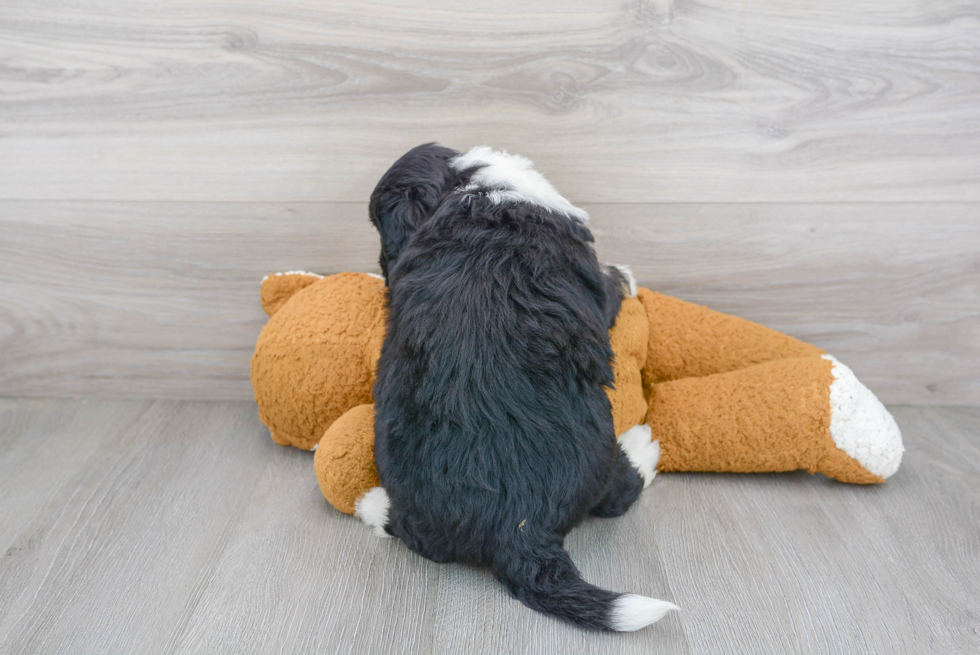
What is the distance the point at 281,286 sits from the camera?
1607 millimetres

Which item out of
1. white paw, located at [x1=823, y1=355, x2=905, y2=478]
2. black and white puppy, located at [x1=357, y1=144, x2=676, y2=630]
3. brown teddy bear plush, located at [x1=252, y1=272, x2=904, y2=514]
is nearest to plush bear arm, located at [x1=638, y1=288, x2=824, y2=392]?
brown teddy bear plush, located at [x1=252, y1=272, x2=904, y2=514]

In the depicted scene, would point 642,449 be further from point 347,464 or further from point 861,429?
point 347,464

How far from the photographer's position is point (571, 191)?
1645mm

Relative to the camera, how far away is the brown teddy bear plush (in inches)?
54.2

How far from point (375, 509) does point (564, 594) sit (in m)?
0.41

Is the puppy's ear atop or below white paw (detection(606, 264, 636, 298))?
atop

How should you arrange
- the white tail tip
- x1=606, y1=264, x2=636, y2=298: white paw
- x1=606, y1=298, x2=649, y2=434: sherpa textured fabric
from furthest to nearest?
x1=606, y1=264, x2=636, y2=298: white paw < x1=606, y1=298, x2=649, y2=434: sherpa textured fabric < the white tail tip

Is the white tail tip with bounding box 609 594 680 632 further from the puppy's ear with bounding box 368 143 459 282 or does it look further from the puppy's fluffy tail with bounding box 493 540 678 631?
the puppy's ear with bounding box 368 143 459 282

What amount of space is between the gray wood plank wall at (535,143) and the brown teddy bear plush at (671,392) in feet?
0.67

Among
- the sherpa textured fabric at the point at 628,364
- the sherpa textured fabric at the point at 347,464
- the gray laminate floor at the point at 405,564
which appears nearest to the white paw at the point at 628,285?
the sherpa textured fabric at the point at 628,364

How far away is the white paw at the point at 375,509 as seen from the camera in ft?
4.19

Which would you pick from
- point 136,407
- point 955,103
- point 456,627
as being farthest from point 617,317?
point 136,407

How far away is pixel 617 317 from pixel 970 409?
1074mm

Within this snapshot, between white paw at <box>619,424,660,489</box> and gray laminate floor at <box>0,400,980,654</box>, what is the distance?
61 mm
